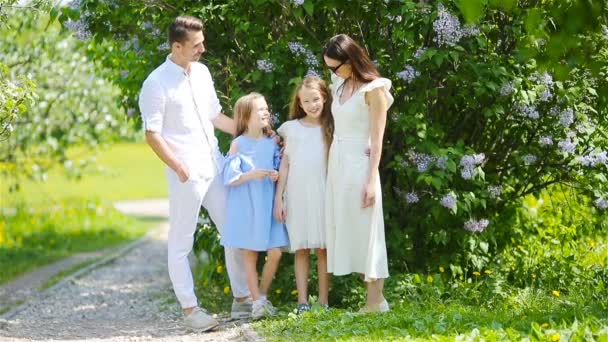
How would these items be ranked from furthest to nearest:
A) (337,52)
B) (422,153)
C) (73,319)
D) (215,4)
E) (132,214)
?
(132,214), (73,319), (215,4), (422,153), (337,52)

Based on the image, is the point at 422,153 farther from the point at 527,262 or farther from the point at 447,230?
the point at 527,262

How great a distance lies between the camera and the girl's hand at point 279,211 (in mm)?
7281

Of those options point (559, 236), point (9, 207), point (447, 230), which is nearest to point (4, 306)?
point (447, 230)

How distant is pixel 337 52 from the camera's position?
6930mm

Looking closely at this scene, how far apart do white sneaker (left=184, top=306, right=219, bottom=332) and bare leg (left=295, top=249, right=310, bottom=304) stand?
59cm

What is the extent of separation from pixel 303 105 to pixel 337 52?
427 millimetres

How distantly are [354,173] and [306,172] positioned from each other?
377 mm

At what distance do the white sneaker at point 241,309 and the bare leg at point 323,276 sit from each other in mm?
506

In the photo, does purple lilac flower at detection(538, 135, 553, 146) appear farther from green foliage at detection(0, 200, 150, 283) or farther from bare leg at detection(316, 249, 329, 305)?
green foliage at detection(0, 200, 150, 283)

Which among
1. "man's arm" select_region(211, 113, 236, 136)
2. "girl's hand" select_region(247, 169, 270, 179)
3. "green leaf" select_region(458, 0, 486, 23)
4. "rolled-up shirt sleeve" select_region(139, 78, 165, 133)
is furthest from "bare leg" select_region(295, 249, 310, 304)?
"green leaf" select_region(458, 0, 486, 23)

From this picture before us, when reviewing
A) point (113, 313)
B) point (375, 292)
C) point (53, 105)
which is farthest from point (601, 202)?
point (53, 105)

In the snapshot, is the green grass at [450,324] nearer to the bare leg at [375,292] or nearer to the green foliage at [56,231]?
the bare leg at [375,292]

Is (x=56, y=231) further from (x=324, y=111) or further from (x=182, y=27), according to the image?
(x=182, y=27)

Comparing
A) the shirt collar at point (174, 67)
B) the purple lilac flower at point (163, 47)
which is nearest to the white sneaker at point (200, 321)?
the shirt collar at point (174, 67)
